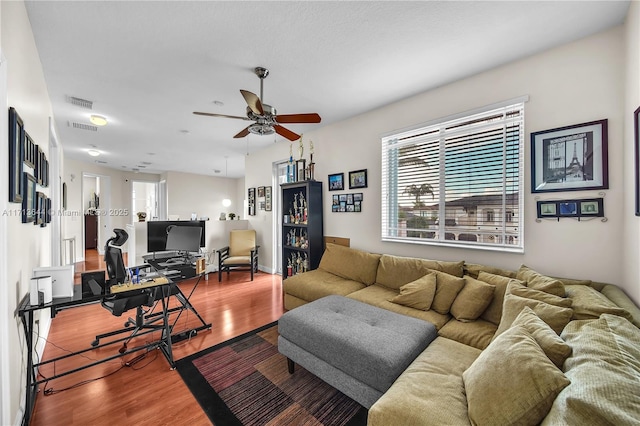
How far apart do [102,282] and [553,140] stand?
4101mm

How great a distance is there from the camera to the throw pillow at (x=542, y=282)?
1.81 m

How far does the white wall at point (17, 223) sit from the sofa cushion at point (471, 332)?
2745 mm

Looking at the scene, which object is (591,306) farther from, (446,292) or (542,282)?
(446,292)

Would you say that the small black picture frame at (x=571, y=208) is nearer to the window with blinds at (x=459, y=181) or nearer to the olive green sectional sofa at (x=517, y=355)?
the window with blinds at (x=459, y=181)

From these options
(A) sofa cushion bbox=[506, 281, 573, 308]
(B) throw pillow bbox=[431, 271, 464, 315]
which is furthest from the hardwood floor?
(A) sofa cushion bbox=[506, 281, 573, 308]

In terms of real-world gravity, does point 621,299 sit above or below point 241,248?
above

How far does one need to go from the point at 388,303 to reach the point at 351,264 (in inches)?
35.4

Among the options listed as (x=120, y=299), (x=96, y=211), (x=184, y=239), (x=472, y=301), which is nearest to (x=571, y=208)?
(x=472, y=301)

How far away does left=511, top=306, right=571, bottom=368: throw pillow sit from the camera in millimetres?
1115

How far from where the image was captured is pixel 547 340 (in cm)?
119

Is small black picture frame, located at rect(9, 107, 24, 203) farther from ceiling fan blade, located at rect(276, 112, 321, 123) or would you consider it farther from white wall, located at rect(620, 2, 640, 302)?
white wall, located at rect(620, 2, 640, 302)

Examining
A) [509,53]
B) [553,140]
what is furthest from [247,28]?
[553,140]

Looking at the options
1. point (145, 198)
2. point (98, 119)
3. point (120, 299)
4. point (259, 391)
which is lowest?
point (259, 391)

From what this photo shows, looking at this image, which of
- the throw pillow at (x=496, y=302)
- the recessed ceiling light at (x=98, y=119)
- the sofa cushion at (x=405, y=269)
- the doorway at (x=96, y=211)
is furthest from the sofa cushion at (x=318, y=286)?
the doorway at (x=96, y=211)
